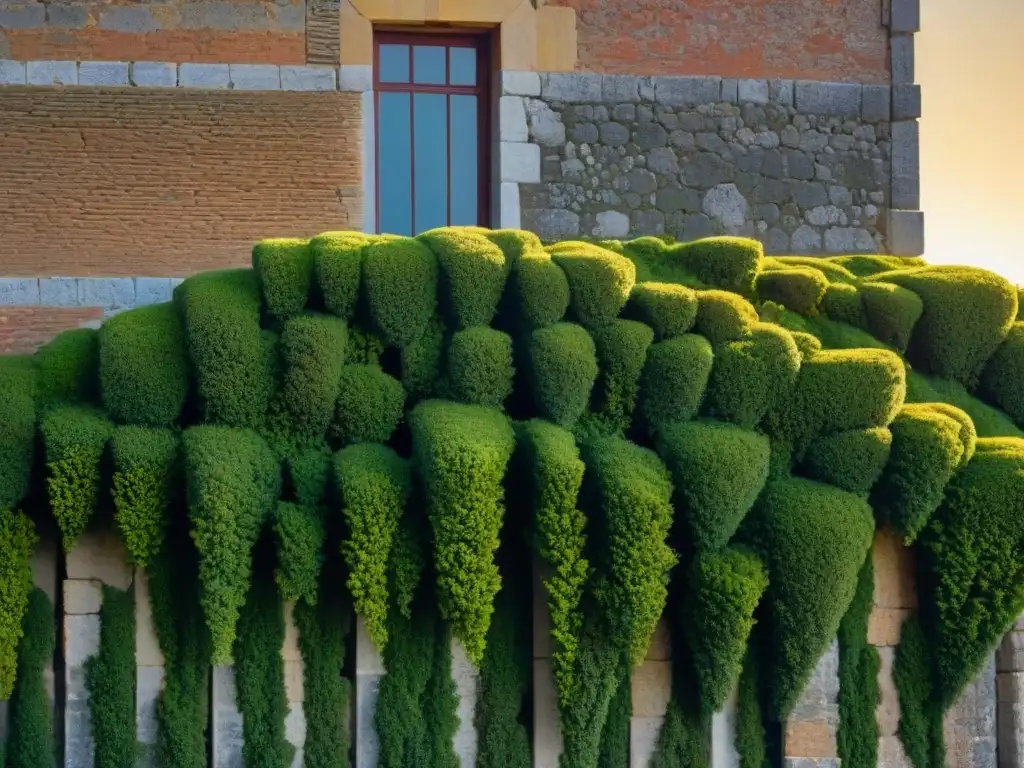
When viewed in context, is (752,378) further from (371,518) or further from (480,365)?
(371,518)

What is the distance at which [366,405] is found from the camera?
841cm

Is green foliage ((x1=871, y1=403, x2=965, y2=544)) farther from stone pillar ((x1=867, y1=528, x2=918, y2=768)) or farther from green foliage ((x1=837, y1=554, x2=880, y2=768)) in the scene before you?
green foliage ((x1=837, y1=554, x2=880, y2=768))

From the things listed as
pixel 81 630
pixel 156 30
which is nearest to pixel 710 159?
pixel 156 30

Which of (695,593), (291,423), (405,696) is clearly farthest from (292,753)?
(695,593)

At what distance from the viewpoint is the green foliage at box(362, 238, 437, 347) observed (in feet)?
27.6

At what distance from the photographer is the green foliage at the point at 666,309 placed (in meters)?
8.69

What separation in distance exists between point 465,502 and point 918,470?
8.25 feet

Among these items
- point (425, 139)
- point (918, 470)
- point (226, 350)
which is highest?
point (425, 139)

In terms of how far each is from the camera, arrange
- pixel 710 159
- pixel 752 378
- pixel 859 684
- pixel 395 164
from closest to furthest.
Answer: pixel 752 378, pixel 859 684, pixel 395 164, pixel 710 159

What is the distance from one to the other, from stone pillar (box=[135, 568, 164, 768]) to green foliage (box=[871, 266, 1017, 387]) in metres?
4.76

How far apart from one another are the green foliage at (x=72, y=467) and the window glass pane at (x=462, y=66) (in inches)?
168

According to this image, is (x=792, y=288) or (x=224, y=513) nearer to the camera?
(x=224, y=513)

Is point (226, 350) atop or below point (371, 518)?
atop

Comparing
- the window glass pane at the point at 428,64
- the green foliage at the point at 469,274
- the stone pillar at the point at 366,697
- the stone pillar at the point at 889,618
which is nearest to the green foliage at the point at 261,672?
the stone pillar at the point at 366,697
